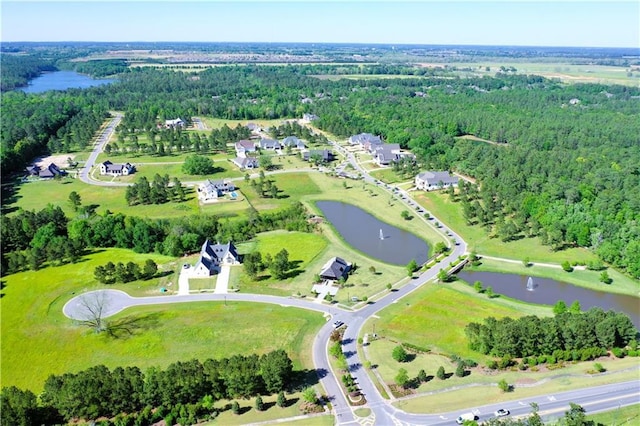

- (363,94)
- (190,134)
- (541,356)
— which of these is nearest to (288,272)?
(541,356)

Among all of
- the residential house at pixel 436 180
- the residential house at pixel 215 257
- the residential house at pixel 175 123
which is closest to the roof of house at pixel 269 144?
the residential house at pixel 175 123

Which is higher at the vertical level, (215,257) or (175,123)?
(175,123)

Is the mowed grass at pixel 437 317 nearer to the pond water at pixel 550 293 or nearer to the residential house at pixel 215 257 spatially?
the pond water at pixel 550 293

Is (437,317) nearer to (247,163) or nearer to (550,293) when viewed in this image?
(550,293)

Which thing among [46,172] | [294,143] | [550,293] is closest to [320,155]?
[294,143]

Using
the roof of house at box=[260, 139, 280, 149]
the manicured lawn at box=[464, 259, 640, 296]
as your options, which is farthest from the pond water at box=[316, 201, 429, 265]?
the roof of house at box=[260, 139, 280, 149]

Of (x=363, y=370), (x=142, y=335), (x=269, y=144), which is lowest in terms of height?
(x=142, y=335)
